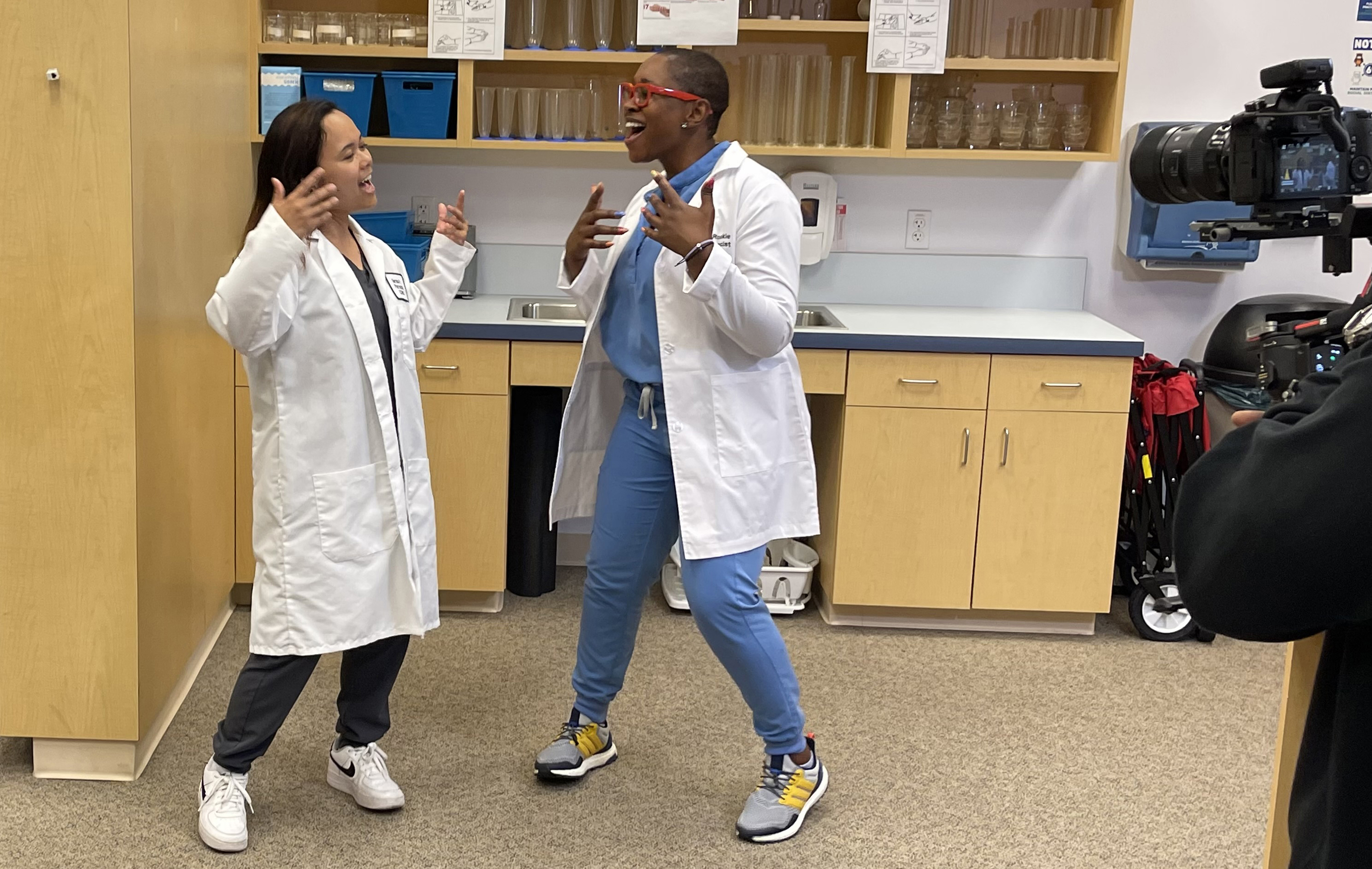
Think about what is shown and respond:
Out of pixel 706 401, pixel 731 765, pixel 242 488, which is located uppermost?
pixel 706 401

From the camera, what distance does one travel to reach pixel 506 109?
4082mm

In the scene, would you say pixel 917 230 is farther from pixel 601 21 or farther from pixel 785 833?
pixel 785 833

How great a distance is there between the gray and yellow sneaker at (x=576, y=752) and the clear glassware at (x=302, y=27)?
217 centimetres

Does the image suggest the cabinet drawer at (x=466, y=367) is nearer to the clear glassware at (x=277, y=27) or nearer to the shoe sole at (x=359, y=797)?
the clear glassware at (x=277, y=27)

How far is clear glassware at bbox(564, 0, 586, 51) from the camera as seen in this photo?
13.2 ft

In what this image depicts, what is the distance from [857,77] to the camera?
419cm

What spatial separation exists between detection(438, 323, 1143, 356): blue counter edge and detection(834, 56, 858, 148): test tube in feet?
2.13

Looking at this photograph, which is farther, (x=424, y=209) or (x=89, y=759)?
(x=424, y=209)

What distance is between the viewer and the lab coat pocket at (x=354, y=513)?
2561 millimetres

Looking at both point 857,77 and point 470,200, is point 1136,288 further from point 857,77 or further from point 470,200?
point 470,200

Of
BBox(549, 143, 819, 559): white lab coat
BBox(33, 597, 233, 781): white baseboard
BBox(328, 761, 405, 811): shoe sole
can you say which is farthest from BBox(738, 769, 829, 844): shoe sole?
BBox(33, 597, 233, 781): white baseboard

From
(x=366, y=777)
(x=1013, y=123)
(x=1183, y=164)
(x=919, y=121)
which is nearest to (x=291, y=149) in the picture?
(x=366, y=777)

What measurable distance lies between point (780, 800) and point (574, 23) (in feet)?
7.69

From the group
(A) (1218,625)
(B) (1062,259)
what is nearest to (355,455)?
(A) (1218,625)
